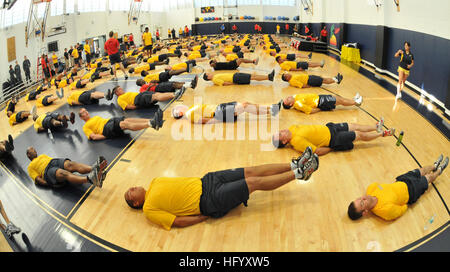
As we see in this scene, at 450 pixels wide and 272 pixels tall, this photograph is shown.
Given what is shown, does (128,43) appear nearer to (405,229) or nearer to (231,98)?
(231,98)

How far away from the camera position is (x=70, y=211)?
4.59 metres

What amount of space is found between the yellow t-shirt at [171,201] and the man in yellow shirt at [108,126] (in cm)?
310

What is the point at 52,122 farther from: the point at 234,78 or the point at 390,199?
the point at 390,199

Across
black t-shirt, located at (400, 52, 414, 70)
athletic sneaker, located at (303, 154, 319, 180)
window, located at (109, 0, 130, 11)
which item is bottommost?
athletic sneaker, located at (303, 154, 319, 180)

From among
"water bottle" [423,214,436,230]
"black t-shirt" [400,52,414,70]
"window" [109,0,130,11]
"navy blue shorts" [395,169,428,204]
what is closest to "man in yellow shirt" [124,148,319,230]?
"navy blue shorts" [395,169,428,204]

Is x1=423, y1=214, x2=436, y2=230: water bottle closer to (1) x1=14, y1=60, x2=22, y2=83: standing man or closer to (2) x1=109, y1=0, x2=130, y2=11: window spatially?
(1) x1=14, y1=60, x2=22, y2=83: standing man

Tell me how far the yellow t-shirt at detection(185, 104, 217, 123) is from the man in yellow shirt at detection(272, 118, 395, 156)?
2.33m

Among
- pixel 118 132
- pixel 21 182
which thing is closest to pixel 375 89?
pixel 118 132

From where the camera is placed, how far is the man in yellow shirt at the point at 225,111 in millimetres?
7340

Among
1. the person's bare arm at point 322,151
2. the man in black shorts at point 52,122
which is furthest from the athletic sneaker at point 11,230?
the person's bare arm at point 322,151

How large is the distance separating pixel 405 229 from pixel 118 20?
29.7m

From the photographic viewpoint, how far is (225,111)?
24.2 feet

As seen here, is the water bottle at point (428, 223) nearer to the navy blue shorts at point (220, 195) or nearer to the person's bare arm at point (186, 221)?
the navy blue shorts at point (220, 195)

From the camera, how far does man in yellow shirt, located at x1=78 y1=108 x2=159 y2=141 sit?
6.72m
